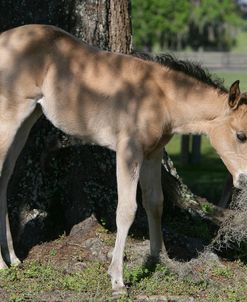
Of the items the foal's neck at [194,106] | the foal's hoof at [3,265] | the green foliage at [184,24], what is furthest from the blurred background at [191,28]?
the foal's hoof at [3,265]

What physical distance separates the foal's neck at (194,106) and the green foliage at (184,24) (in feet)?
188

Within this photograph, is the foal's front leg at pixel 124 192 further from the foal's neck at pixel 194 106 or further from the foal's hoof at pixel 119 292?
the foal's neck at pixel 194 106


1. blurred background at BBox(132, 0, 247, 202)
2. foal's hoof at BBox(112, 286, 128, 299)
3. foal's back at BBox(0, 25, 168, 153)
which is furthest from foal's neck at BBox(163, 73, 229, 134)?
blurred background at BBox(132, 0, 247, 202)

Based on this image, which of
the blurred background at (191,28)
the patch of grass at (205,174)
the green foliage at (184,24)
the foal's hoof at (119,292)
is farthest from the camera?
the green foliage at (184,24)

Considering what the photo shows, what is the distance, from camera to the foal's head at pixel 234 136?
19.4 ft

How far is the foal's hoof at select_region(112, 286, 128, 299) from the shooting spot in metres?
5.68

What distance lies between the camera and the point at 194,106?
6.05m

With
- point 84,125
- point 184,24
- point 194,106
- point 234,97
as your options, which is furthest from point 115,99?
point 184,24

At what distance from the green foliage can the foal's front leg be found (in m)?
57.6

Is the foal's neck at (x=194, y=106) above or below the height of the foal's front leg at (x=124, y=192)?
above

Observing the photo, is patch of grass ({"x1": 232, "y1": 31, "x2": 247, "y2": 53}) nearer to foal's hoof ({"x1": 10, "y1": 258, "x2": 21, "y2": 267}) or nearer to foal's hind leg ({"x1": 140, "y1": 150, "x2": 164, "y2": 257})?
foal's hind leg ({"x1": 140, "y1": 150, "x2": 164, "y2": 257})

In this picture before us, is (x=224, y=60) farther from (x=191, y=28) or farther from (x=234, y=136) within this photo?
(x=234, y=136)

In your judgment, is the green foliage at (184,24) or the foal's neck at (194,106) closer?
the foal's neck at (194,106)

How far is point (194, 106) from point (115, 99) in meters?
0.70
